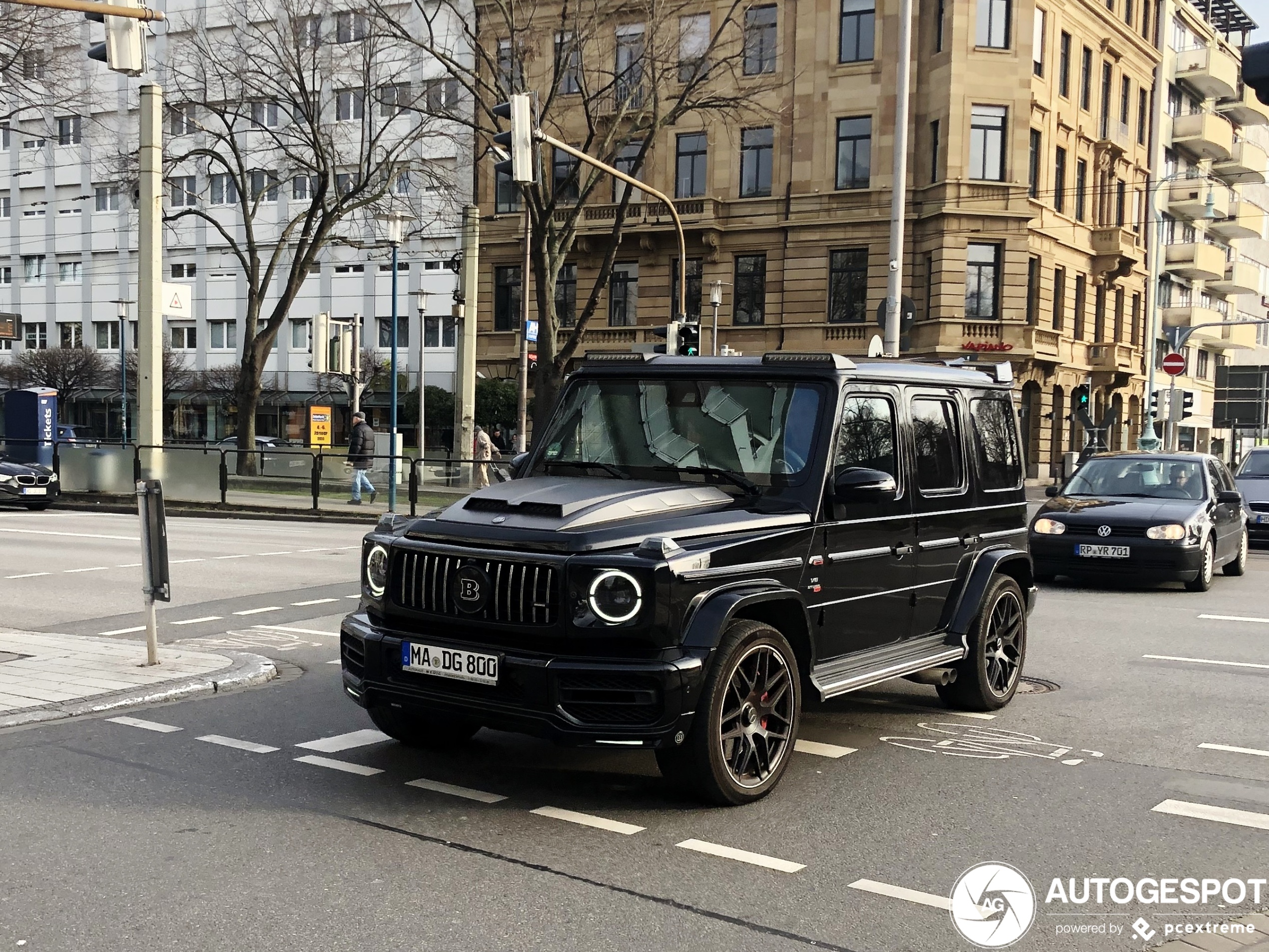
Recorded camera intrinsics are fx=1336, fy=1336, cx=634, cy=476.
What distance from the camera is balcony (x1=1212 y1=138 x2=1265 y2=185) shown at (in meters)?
66.6

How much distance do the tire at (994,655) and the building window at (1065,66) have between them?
41.5m

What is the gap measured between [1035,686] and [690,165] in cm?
4055

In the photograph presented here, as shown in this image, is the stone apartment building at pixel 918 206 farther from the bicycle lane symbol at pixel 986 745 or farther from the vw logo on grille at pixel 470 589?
the vw logo on grille at pixel 470 589

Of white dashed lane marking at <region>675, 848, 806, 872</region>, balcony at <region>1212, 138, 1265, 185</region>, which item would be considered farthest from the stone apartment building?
white dashed lane marking at <region>675, 848, 806, 872</region>

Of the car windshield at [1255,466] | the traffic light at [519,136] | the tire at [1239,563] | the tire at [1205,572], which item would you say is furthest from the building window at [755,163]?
the tire at [1205,572]

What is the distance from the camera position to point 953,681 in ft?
24.4

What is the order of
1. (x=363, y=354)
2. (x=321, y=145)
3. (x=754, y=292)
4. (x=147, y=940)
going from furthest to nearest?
1. (x=363, y=354)
2. (x=754, y=292)
3. (x=321, y=145)
4. (x=147, y=940)

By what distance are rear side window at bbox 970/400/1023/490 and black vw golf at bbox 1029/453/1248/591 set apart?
630 cm

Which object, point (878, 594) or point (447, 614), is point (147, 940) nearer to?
point (447, 614)

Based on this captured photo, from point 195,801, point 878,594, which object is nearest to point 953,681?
point 878,594

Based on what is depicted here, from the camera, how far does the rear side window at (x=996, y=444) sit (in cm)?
761

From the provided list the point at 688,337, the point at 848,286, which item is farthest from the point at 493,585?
the point at 848,286

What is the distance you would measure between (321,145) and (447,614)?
2988 cm

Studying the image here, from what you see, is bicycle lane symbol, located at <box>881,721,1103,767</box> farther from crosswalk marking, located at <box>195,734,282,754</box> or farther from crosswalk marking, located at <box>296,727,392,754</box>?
crosswalk marking, located at <box>195,734,282,754</box>
